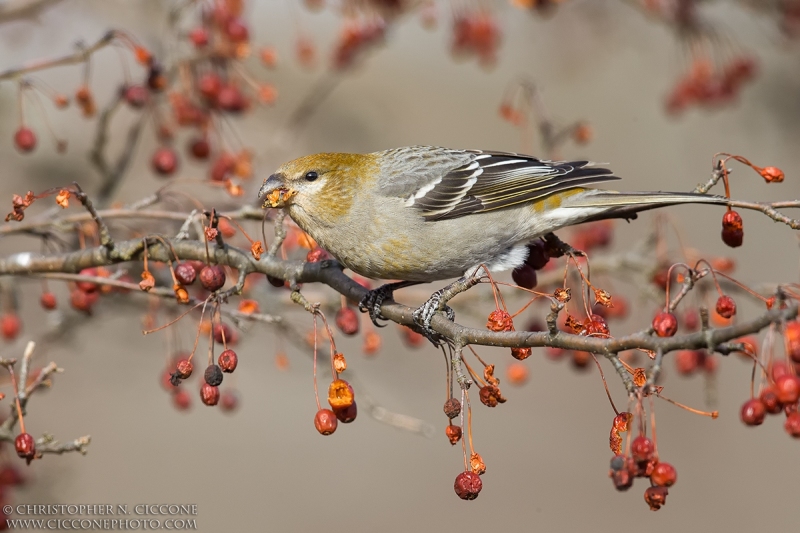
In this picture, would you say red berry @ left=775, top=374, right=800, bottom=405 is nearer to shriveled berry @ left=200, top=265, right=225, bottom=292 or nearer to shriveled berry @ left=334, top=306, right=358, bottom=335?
shriveled berry @ left=334, top=306, right=358, bottom=335

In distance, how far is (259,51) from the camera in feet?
15.8

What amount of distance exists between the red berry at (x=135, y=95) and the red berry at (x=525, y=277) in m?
2.21

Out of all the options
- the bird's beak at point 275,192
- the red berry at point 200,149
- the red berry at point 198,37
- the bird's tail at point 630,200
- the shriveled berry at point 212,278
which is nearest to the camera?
the shriveled berry at point 212,278

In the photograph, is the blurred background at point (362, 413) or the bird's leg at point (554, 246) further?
the blurred background at point (362, 413)

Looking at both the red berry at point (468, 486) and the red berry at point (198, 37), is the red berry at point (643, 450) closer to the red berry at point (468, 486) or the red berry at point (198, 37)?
the red berry at point (468, 486)

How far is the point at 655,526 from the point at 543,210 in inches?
205

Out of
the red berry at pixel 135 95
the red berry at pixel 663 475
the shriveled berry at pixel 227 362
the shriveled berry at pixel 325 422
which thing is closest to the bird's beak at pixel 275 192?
the shriveled berry at pixel 227 362

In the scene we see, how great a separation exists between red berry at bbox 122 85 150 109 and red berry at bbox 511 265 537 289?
2.21 metres

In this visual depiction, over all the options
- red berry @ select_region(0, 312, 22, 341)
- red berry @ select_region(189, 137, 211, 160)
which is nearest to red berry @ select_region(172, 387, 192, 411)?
red berry @ select_region(0, 312, 22, 341)

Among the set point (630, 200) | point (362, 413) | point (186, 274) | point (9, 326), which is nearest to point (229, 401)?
point (9, 326)

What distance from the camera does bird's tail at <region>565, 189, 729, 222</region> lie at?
310cm

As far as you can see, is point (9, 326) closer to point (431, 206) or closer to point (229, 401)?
point (229, 401)

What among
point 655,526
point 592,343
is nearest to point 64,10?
point 592,343

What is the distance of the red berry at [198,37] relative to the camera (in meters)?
4.50
